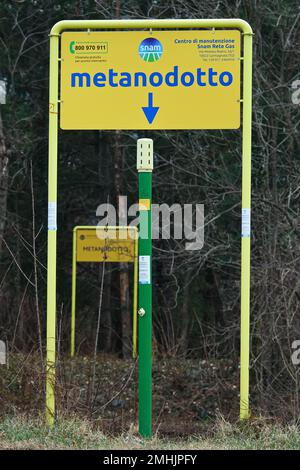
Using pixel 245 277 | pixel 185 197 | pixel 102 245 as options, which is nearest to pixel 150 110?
pixel 245 277

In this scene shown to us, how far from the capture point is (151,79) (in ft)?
25.4

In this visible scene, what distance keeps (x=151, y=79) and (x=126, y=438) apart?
300 cm

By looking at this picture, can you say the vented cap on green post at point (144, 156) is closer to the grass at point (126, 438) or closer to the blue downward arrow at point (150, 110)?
the blue downward arrow at point (150, 110)

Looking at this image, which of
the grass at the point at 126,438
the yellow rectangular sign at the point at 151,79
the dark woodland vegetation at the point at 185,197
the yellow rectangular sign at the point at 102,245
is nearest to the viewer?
the grass at the point at 126,438

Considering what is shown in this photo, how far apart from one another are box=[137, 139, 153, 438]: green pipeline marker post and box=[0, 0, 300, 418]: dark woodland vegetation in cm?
111

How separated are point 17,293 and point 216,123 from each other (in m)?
9.82

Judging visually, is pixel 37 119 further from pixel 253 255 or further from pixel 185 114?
pixel 185 114

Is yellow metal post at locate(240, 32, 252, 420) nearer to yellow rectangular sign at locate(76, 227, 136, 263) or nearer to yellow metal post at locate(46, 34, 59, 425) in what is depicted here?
yellow metal post at locate(46, 34, 59, 425)

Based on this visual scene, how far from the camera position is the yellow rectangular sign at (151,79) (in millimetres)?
7676

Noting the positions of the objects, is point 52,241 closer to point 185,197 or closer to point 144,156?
point 144,156

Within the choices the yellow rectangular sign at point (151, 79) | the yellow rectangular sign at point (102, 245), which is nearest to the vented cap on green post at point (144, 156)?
the yellow rectangular sign at point (151, 79)

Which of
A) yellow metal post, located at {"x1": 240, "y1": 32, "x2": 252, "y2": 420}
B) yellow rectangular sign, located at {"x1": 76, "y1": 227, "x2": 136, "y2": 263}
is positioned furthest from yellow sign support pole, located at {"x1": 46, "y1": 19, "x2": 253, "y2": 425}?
yellow rectangular sign, located at {"x1": 76, "y1": 227, "x2": 136, "y2": 263}

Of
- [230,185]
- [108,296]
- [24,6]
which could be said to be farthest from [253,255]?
[24,6]

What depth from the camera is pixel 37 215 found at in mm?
20781
